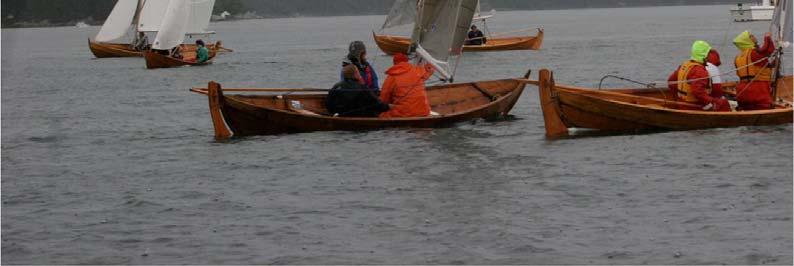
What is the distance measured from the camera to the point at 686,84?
80.2ft

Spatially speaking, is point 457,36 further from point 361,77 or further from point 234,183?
point 234,183

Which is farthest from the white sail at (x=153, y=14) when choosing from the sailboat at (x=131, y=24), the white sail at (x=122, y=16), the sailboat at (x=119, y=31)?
the white sail at (x=122, y=16)

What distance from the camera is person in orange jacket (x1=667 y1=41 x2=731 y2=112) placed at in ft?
78.5

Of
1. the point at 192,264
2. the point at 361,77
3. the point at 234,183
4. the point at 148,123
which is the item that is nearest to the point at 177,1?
the point at 148,123

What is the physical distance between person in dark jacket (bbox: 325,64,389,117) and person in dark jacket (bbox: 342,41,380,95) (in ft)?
0.41

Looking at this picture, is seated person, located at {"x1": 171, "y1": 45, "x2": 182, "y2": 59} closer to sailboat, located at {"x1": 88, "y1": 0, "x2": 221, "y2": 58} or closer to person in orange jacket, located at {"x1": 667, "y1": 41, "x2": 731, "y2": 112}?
sailboat, located at {"x1": 88, "y1": 0, "x2": 221, "y2": 58}

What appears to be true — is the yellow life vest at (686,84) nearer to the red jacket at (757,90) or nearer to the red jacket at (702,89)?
the red jacket at (702,89)

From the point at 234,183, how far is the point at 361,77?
16.6ft

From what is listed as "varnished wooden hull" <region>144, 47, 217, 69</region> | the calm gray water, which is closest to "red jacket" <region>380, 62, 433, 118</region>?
the calm gray water

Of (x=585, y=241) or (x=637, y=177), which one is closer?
(x=585, y=241)

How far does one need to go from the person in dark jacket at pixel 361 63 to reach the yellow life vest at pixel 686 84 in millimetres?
5036

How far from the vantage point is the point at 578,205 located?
18172 mm

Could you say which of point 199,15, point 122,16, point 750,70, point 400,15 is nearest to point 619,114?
point 750,70

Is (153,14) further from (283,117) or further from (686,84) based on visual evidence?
(686,84)
